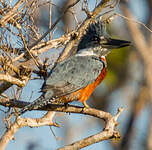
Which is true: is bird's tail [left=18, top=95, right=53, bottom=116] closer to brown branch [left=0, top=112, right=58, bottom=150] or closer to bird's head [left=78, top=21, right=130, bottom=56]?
brown branch [left=0, top=112, right=58, bottom=150]

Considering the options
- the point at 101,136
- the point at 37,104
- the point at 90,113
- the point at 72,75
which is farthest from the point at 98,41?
the point at 101,136

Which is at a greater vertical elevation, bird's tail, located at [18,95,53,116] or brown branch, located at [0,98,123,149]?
bird's tail, located at [18,95,53,116]

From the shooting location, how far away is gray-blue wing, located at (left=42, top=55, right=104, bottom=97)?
5958 millimetres

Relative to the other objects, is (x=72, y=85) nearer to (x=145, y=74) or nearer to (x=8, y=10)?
(x=8, y=10)

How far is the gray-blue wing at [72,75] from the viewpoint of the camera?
5.96 meters

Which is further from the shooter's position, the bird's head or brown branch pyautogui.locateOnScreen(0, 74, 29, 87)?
the bird's head

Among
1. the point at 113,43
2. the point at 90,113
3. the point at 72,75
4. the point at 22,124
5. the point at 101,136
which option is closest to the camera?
the point at 101,136

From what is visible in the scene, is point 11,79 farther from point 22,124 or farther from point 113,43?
point 113,43

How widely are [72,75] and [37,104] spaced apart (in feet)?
3.39

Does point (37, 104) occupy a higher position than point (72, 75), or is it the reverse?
point (72, 75)

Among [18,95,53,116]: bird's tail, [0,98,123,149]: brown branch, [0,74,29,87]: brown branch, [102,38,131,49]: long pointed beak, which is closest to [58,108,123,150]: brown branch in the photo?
[0,98,123,149]: brown branch

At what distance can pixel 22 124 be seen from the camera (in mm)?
5754

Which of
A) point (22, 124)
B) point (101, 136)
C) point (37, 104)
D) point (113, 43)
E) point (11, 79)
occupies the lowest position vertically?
point (101, 136)

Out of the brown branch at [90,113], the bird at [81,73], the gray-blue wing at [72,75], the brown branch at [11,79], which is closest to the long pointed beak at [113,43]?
the bird at [81,73]
